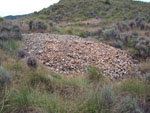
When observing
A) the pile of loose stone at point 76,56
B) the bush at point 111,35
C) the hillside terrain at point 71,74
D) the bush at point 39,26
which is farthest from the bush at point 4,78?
the bush at point 39,26

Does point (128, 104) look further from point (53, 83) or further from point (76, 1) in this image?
point (76, 1)

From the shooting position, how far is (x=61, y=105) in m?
2.56

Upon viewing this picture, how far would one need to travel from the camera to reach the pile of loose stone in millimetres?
6055

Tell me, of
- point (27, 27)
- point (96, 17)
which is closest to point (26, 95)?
point (27, 27)

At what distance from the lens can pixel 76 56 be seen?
6.72 metres

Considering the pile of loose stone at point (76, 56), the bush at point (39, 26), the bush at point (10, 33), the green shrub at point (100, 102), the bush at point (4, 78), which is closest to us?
the green shrub at point (100, 102)

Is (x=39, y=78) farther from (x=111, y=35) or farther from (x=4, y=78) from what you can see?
(x=111, y=35)

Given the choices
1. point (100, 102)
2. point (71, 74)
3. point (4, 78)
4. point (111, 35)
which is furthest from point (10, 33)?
point (100, 102)

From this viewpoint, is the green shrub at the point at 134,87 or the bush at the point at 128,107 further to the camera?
the green shrub at the point at 134,87

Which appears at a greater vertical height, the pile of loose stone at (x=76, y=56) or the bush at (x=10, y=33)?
the bush at (x=10, y=33)

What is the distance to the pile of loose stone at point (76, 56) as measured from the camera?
19.9ft

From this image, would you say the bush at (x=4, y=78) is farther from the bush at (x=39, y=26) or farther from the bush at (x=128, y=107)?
the bush at (x=39, y=26)

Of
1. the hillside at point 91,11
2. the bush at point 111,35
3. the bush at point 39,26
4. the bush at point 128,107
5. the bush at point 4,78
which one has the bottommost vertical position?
the bush at point 128,107

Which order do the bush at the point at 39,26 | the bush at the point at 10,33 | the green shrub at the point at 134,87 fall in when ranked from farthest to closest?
the bush at the point at 39,26
the bush at the point at 10,33
the green shrub at the point at 134,87
